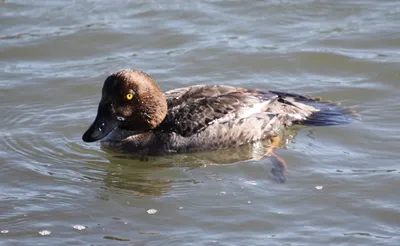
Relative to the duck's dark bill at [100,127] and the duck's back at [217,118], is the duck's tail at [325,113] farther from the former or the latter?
the duck's dark bill at [100,127]

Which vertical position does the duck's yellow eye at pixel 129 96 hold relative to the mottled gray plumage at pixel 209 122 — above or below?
above

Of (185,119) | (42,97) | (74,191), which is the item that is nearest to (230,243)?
(74,191)

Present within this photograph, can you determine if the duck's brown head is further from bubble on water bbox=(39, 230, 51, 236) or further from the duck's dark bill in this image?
bubble on water bbox=(39, 230, 51, 236)

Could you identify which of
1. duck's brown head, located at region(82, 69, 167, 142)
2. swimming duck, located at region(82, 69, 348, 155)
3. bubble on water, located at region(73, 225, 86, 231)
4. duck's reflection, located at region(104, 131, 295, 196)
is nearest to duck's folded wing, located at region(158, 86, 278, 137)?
swimming duck, located at region(82, 69, 348, 155)

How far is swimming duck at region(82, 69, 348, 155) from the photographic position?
31.4ft

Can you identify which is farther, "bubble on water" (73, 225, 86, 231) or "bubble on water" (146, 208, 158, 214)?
"bubble on water" (146, 208, 158, 214)

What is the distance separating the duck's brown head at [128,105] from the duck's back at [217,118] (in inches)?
7.3

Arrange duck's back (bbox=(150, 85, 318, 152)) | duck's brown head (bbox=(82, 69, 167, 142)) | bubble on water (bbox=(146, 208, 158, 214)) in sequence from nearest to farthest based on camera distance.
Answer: bubble on water (bbox=(146, 208, 158, 214)) < duck's brown head (bbox=(82, 69, 167, 142)) < duck's back (bbox=(150, 85, 318, 152))

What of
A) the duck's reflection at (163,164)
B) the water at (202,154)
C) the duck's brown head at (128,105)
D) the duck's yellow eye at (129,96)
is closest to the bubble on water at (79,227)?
the water at (202,154)

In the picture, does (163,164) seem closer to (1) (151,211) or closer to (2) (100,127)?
(2) (100,127)

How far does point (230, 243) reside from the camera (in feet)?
24.0

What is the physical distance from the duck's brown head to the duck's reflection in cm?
38

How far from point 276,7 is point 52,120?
5.15 m

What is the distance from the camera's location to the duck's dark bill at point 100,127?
9492 mm
